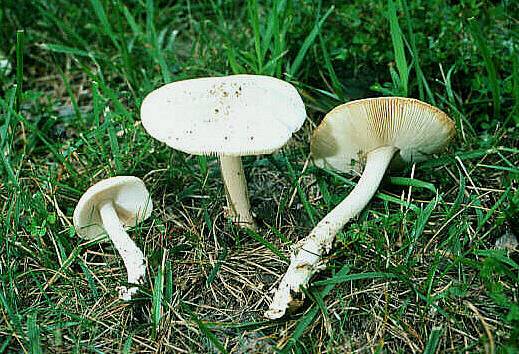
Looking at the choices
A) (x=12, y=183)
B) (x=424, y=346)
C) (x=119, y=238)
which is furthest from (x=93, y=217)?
(x=424, y=346)

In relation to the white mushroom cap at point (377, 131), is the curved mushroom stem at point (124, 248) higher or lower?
lower

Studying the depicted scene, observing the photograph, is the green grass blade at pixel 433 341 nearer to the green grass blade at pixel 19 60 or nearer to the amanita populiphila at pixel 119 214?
the amanita populiphila at pixel 119 214

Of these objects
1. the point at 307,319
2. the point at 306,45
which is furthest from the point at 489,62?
the point at 307,319

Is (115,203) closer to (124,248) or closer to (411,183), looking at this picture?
(124,248)

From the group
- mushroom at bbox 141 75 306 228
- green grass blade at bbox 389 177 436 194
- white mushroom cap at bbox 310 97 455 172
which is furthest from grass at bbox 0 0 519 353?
mushroom at bbox 141 75 306 228

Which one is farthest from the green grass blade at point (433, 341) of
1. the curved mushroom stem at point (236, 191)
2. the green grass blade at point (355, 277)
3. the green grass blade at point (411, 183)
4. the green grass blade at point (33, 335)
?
the green grass blade at point (33, 335)
